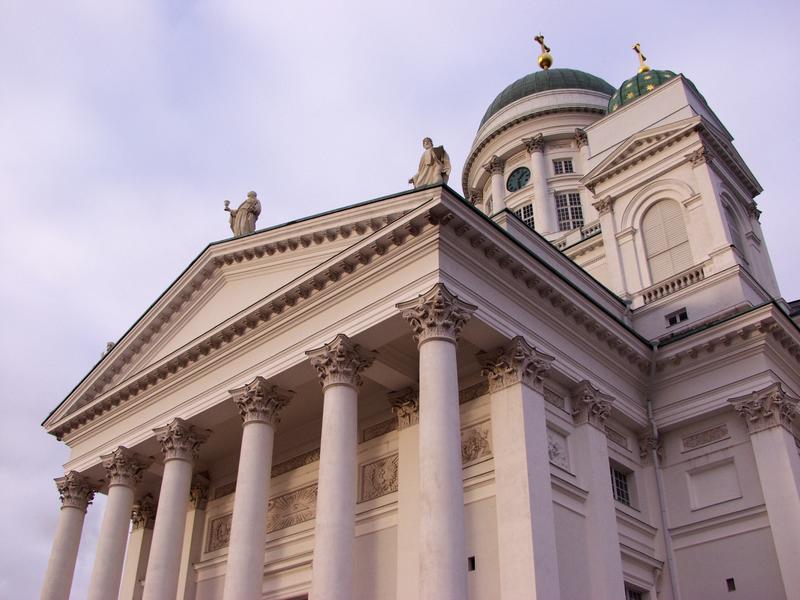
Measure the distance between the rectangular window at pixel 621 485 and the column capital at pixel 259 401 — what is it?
7638 mm

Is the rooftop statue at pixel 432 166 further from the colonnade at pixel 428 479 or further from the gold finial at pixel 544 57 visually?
the gold finial at pixel 544 57

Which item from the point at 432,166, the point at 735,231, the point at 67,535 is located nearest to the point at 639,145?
the point at 735,231

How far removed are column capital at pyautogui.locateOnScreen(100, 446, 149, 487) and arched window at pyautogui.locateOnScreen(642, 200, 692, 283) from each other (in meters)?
14.7

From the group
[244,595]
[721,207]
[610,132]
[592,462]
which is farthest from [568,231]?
[244,595]

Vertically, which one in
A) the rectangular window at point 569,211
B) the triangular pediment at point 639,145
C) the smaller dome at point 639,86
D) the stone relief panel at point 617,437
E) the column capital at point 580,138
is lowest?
the stone relief panel at point 617,437

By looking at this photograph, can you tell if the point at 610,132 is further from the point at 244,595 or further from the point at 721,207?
the point at 244,595

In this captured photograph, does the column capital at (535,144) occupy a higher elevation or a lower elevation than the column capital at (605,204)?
higher

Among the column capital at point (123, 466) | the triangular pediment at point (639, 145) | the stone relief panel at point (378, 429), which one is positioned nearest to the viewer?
the stone relief panel at point (378, 429)

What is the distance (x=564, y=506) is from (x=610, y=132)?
14.7 meters

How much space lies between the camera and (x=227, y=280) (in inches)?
848

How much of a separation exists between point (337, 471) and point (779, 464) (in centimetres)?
955

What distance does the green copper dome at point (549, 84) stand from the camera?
42.1 metres

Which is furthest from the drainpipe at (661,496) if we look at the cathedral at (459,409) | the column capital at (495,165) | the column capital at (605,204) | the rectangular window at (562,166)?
the column capital at (495,165)

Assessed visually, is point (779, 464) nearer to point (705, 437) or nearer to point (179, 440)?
point (705, 437)
